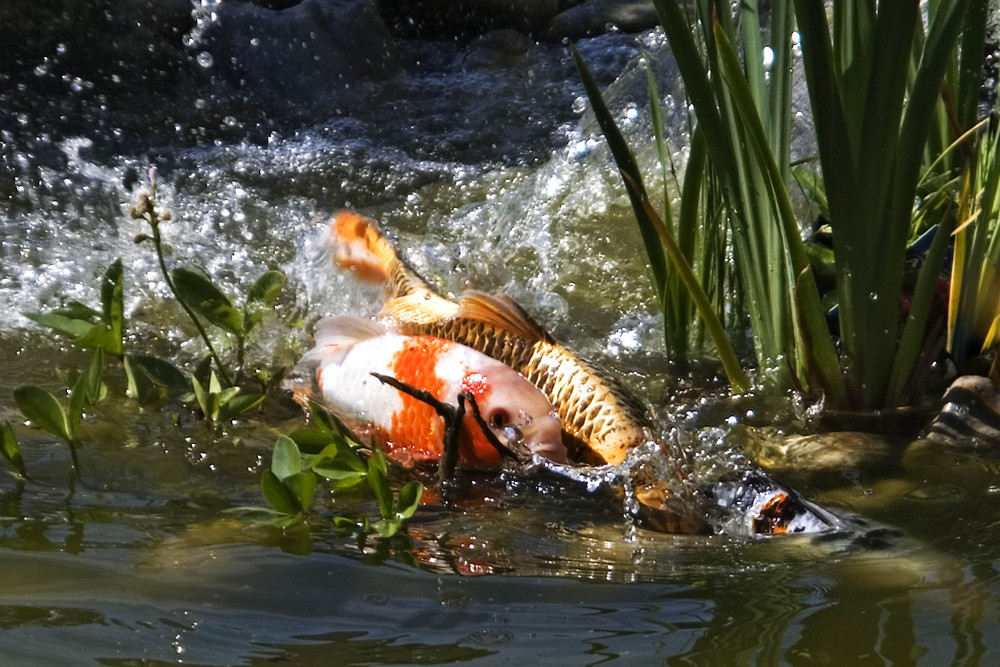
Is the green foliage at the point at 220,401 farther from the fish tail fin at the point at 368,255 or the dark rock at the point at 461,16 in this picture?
the dark rock at the point at 461,16

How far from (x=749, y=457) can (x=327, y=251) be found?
46.3 inches

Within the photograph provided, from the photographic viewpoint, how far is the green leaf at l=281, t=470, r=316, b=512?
1.34 metres

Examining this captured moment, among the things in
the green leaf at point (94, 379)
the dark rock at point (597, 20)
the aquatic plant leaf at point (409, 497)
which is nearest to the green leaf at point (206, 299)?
the green leaf at point (94, 379)

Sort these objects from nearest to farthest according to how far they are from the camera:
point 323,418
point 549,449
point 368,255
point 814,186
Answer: point 323,418
point 549,449
point 814,186
point 368,255

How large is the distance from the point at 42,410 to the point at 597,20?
633 centimetres

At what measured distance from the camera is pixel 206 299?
1.98 meters

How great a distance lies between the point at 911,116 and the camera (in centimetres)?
175

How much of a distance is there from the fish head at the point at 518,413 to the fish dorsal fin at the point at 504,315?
0.16 metres

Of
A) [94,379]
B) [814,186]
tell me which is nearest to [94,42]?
[814,186]

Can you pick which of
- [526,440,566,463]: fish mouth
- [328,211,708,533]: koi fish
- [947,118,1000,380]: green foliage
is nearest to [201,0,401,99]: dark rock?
[328,211,708,533]: koi fish

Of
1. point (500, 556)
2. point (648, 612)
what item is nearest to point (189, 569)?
point (500, 556)

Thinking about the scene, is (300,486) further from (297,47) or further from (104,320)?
A: (297,47)

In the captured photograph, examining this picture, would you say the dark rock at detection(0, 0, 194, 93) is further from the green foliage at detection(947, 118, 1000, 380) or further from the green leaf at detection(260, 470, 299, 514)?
the green leaf at detection(260, 470, 299, 514)

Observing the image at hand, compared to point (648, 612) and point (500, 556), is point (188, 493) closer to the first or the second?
point (500, 556)
